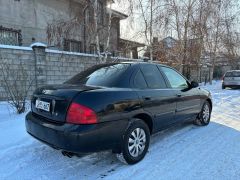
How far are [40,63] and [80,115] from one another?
623cm

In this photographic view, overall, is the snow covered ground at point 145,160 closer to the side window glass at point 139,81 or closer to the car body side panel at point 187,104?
the car body side panel at point 187,104

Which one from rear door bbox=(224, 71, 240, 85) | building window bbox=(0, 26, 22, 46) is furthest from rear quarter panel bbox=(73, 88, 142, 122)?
rear door bbox=(224, 71, 240, 85)

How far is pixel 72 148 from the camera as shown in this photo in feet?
10.0

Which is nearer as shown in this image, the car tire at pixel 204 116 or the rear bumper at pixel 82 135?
the rear bumper at pixel 82 135

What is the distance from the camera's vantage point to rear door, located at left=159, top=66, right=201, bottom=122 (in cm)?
484

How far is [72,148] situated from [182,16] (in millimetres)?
14582

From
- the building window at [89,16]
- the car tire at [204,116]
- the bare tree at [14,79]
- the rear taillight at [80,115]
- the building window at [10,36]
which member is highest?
the building window at [89,16]

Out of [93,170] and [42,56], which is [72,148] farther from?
[42,56]

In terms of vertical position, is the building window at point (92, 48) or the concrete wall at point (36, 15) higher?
the concrete wall at point (36, 15)

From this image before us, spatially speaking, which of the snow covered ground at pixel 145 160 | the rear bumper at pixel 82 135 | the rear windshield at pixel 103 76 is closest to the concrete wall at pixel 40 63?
the snow covered ground at pixel 145 160

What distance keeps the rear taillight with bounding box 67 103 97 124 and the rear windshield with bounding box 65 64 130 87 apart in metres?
0.70

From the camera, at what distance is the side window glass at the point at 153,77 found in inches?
167

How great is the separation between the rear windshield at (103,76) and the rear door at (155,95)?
314 mm

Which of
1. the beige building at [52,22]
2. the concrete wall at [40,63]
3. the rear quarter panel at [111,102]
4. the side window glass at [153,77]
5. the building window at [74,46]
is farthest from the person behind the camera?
the building window at [74,46]
